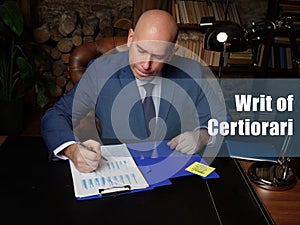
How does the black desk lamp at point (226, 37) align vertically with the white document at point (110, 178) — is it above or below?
above

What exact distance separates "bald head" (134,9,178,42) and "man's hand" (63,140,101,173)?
49cm

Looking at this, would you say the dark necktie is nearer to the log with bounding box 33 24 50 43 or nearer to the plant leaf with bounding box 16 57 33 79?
the plant leaf with bounding box 16 57 33 79

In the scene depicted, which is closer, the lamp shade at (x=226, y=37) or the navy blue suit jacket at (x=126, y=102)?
the lamp shade at (x=226, y=37)

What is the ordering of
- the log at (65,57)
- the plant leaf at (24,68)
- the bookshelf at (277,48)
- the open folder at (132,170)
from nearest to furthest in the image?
the open folder at (132,170)
the plant leaf at (24,68)
the bookshelf at (277,48)
the log at (65,57)

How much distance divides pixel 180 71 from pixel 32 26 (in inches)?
73.9

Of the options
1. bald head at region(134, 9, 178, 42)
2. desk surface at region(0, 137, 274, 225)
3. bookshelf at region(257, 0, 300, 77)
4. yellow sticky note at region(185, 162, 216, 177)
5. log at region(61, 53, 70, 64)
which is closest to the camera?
desk surface at region(0, 137, 274, 225)

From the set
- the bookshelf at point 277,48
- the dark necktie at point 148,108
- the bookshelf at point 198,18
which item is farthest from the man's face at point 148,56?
the bookshelf at point 277,48

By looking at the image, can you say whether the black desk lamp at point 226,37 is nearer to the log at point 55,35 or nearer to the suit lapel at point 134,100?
the suit lapel at point 134,100

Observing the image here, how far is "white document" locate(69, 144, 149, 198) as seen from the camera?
36.2 inches

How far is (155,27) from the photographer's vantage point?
1.29m

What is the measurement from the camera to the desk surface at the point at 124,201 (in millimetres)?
827

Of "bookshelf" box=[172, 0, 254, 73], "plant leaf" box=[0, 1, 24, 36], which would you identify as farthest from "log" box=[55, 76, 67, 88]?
"bookshelf" box=[172, 0, 254, 73]

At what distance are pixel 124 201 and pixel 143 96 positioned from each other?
637mm

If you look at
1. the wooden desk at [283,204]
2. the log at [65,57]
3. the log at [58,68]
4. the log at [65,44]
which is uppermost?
the log at [65,44]
